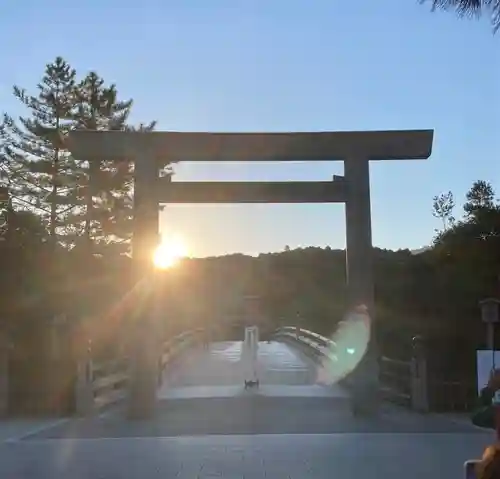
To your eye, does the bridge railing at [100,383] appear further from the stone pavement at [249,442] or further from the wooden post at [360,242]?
the wooden post at [360,242]

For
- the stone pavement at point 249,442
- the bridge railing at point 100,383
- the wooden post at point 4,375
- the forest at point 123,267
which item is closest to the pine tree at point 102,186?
the forest at point 123,267

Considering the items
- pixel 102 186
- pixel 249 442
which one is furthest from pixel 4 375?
pixel 102 186

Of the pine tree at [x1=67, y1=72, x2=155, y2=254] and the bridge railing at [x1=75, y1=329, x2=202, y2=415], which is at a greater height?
the pine tree at [x1=67, y1=72, x2=155, y2=254]

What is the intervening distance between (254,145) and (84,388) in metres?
5.00

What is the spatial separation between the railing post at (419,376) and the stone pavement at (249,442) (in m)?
0.30

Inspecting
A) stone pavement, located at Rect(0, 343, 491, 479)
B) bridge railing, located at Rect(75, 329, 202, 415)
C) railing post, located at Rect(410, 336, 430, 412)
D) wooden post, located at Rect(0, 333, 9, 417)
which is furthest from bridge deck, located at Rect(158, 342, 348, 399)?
wooden post, located at Rect(0, 333, 9, 417)

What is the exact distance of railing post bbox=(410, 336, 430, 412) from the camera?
14.5 metres

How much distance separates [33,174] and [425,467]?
956 inches

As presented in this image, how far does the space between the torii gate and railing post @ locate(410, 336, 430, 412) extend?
1.01 meters

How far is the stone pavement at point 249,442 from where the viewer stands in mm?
9117

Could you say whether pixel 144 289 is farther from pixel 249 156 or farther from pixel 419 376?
pixel 419 376

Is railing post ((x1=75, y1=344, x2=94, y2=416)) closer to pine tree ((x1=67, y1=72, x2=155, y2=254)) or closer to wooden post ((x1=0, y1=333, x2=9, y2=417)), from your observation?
wooden post ((x1=0, y1=333, x2=9, y2=417))

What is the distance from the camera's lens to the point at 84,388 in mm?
14469

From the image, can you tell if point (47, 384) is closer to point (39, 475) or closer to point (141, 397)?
point (141, 397)
